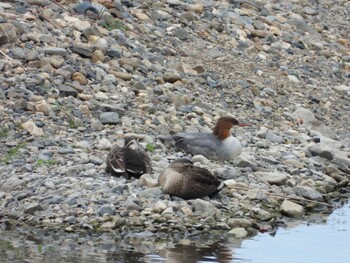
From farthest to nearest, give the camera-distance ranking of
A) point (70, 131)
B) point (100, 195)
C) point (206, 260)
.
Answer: point (70, 131) → point (100, 195) → point (206, 260)

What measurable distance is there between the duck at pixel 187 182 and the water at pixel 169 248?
28.6 inches

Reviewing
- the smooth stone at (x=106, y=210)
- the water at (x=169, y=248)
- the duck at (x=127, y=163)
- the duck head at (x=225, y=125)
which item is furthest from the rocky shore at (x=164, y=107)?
the duck head at (x=225, y=125)

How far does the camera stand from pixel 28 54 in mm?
14156

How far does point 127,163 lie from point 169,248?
5.19 ft

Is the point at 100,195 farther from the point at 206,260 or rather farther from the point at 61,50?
the point at 61,50

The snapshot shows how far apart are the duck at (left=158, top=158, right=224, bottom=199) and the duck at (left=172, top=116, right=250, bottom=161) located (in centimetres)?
130

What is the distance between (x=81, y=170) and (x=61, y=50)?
120 inches

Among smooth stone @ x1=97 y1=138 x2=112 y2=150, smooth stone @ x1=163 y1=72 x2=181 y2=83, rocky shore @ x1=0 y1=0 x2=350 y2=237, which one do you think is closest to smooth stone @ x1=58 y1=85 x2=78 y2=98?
rocky shore @ x1=0 y1=0 x2=350 y2=237

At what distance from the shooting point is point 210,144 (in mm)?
12906

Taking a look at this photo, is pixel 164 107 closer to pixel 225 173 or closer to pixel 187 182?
pixel 225 173

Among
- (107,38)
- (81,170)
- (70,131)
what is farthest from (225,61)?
(81,170)

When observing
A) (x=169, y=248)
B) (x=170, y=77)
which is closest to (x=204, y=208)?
(x=169, y=248)

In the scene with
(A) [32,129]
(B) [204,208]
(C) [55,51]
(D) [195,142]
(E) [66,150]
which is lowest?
(A) [32,129]

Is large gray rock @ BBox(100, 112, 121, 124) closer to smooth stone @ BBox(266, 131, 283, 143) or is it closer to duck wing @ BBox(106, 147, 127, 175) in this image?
duck wing @ BBox(106, 147, 127, 175)
